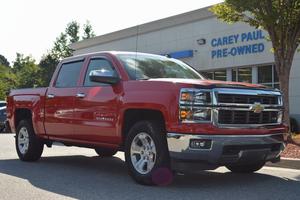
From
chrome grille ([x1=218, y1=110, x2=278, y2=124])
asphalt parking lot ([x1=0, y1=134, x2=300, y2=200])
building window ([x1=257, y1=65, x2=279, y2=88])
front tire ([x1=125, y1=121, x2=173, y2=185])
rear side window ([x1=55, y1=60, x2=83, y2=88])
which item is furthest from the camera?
building window ([x1=257, y1=65, x2=279, y2=88])

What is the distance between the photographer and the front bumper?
6852 millimetres

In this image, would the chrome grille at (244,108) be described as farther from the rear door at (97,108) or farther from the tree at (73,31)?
the tree at (73,31)

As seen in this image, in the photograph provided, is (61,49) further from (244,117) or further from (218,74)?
(244,117)

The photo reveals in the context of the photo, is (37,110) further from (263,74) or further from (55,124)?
(263,74)

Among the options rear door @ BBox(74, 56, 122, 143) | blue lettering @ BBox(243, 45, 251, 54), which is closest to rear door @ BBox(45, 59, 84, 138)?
rear door @ BBox(74, 56, 122, 143)

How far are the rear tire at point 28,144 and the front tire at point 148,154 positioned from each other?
332cm

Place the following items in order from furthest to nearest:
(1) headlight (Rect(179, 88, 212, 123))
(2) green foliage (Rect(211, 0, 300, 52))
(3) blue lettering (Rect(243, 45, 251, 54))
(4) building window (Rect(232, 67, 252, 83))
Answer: (4) building window (Rect(232, 67, 252, 83))
(3) blue lettering (Rect(243, 45, 251, 54))
(2) green foliage (Rect(211, 0, 300, 52))
(1) headlight (Rect(179, 88, 212, 123))

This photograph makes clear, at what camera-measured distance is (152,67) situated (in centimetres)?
848

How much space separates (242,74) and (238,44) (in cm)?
146

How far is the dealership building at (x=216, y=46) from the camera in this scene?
23.8 m

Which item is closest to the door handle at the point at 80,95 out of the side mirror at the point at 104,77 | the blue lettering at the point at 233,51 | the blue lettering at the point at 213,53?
the side mirror at the point at 104,77

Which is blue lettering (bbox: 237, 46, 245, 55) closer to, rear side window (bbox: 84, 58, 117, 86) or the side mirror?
rear side window (bbox: 84, 58, 117, 86)

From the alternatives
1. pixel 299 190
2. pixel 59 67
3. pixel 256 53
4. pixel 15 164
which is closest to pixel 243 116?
pixel 299 190

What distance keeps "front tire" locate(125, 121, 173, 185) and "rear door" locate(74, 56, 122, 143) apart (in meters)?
0.51
